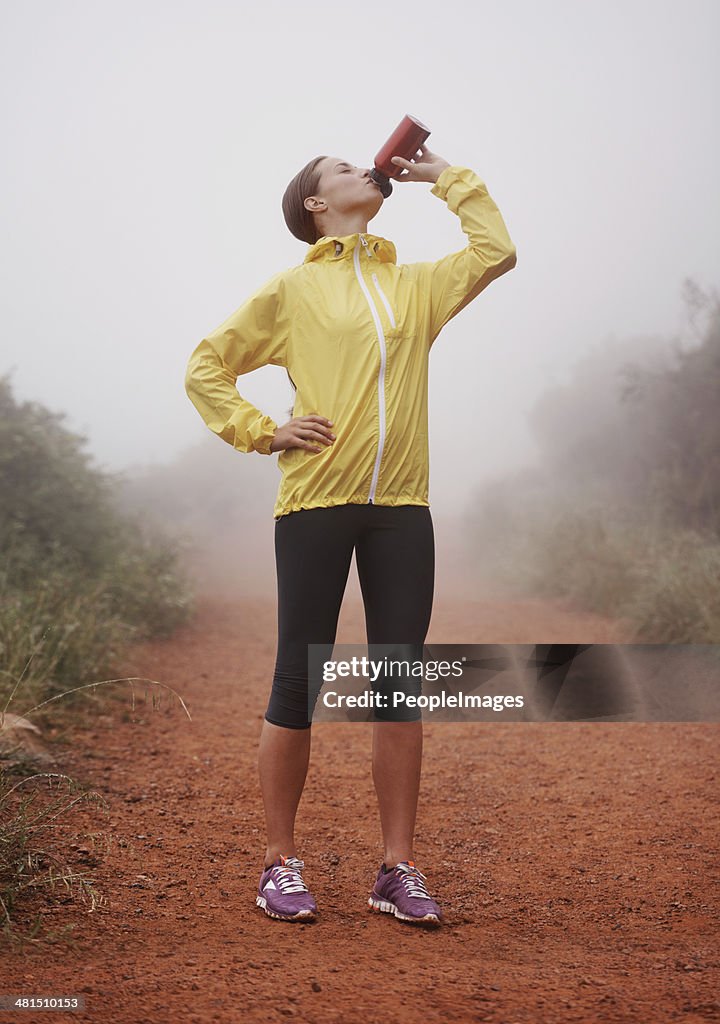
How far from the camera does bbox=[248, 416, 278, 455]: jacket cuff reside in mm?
2111

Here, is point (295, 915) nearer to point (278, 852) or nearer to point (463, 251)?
point (278, 852)

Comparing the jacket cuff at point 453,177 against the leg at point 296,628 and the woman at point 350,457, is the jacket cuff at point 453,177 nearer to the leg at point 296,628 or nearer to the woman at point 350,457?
the woman at point 350,457

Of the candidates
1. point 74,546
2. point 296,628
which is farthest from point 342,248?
point 74,546

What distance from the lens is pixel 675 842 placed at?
8.91 feet

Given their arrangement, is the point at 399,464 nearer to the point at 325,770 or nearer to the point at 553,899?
the point at 553,899

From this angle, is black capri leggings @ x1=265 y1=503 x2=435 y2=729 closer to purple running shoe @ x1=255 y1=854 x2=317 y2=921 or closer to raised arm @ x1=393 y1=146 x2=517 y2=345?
purple running shoe @ x1=255 y1=854 x2=317 y2=921

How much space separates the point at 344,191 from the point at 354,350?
42cm

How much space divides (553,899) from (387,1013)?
891mm

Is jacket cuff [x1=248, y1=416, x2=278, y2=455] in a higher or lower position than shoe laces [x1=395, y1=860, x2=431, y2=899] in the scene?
higher

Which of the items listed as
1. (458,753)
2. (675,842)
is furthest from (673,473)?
(675,842)

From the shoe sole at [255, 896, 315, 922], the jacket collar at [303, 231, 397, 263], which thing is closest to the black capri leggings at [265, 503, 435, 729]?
the shoe sole at [255, 896, 315, 922]

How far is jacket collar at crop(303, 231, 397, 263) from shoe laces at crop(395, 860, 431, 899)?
131 centimetres

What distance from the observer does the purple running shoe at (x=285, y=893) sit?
2051mm

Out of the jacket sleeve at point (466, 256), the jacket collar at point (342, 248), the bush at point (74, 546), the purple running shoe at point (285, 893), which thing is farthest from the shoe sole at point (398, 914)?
the bush at point (74, 546)
